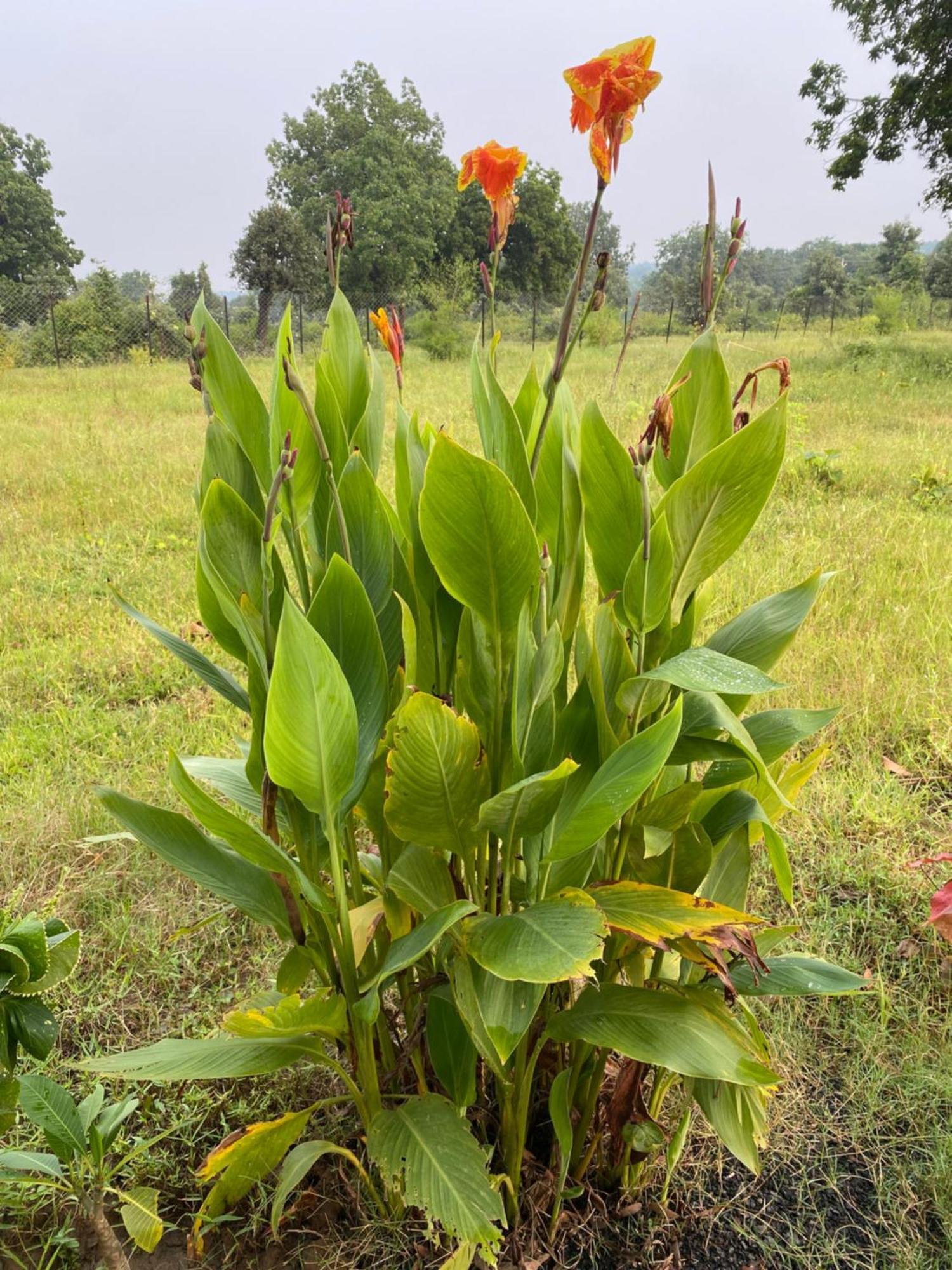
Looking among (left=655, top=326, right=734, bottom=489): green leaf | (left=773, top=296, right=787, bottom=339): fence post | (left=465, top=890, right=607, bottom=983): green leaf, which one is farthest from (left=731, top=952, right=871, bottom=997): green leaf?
(left=773, top=296, right=787, bottom=339): fence post

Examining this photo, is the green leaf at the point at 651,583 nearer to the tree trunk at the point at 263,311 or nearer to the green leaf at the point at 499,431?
the green leaf at the point at 499,431

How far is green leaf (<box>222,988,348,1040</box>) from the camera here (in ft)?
2.20

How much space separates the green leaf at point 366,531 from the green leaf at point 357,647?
72 millimetres

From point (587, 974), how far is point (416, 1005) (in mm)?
428

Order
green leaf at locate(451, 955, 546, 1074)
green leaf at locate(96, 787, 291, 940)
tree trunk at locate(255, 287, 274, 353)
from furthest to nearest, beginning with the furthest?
1. tree trunk at locate(255, 287, 274, 353)
2. green leaf at locate(96, 787, 291, 940)
3. green leaf at locate(451, 955, 546, 1074)

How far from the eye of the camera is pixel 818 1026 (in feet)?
4.09

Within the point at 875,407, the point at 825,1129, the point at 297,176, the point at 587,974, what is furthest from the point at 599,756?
the point at 297,176

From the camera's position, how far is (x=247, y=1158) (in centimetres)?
80

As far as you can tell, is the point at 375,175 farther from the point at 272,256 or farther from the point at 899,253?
the point at 899,253

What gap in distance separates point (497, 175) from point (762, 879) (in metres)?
1.28

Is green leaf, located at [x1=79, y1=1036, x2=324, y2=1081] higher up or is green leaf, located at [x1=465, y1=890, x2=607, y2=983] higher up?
green leaf, located at [x1=465, y1=890, x2=607, y2=983]

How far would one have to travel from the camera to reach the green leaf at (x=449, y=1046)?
861mm

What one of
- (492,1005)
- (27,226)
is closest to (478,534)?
(492,1005)

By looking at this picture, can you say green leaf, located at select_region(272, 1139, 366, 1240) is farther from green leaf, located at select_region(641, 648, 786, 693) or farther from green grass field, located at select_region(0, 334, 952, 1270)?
green leaf, located at select_region(641, 648, 786, 693)
